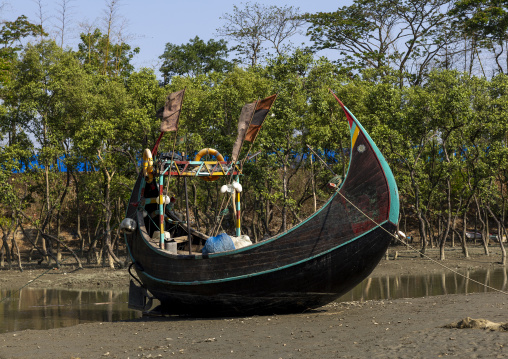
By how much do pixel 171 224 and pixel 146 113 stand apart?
40.5ft

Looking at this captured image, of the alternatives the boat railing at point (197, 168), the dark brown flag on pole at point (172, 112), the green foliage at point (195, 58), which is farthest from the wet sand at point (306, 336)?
the green foliage at point (195, 58)

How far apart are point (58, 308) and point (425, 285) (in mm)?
13176

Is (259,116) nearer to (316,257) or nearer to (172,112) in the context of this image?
(172,112)

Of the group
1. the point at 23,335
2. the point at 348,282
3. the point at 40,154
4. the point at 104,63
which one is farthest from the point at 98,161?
the point at 348,282

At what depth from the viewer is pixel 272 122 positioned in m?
30.5

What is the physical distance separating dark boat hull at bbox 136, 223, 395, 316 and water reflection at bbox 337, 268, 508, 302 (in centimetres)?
478

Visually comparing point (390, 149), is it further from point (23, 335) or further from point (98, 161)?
point (23, 335)

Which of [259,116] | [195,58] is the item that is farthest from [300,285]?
[195,58]

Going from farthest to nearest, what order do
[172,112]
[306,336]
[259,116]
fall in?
[259,116] → [172,112] → [306,336]

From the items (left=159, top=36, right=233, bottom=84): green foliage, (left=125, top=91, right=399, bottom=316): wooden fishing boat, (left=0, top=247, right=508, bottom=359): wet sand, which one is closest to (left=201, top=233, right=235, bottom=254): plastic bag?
(left=125, top=91, right=399, bottom=316): wooden fishing boat

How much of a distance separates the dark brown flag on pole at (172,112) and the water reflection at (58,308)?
5545 mm

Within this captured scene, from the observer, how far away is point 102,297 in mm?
23000

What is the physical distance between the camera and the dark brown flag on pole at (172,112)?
58.3 feet

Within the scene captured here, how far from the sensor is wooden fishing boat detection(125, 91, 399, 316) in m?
13.9
